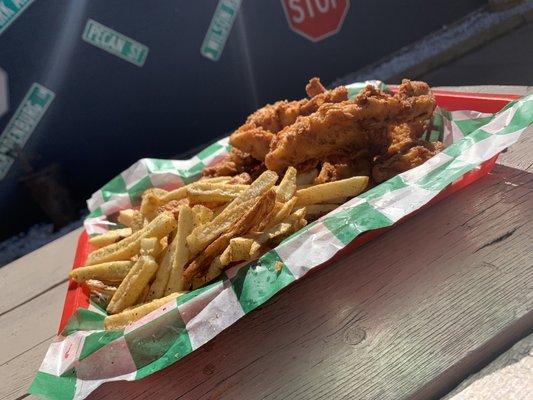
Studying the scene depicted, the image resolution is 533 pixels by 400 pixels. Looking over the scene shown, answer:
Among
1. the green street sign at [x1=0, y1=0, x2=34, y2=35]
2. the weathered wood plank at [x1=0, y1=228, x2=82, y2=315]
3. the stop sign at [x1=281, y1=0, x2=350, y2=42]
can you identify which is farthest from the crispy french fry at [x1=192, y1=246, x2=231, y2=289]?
the stop sign at [x1=281, y1=0, x2=350, y2=42]

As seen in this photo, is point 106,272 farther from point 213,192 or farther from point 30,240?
point 30,240

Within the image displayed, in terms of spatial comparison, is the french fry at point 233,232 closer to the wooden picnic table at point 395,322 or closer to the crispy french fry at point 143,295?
the crispy french fry at point 143,295

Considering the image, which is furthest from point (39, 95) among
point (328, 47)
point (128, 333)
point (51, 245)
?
point (128, 333)

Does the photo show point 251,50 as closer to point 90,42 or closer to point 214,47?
point 214,47

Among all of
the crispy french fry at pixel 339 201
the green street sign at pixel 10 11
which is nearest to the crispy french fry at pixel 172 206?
the crispy french fry at pixel 339 201

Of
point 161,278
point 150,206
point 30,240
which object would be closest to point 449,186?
point 161,278

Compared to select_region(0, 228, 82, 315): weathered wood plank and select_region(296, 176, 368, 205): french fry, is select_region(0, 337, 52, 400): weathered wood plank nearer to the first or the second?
select_region(0, 228, 82, 315): weathered wood plank
